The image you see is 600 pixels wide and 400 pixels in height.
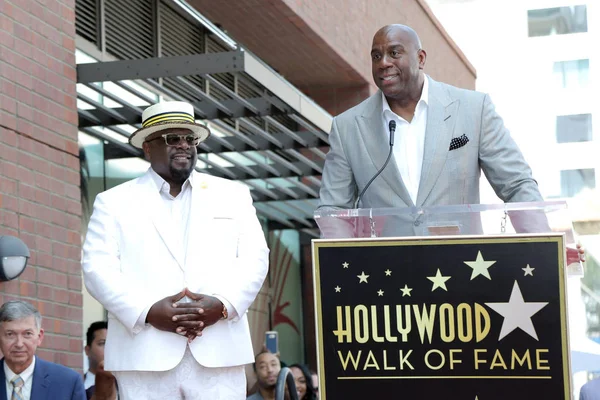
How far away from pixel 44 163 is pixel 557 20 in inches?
2237

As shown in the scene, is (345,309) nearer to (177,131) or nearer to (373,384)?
(373,384)

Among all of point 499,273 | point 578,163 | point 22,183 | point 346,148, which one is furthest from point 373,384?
point 578,163

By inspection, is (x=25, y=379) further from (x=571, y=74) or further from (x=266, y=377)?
(x=571, y=74)

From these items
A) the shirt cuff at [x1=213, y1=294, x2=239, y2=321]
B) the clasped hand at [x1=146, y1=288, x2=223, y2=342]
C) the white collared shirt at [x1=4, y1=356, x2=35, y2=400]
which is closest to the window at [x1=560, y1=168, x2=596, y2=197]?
the white collared shirt at [x1=4, y1=356, x2=35, y2=400]

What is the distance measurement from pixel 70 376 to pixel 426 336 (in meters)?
2.96

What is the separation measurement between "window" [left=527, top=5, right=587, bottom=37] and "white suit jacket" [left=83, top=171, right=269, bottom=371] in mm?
57603

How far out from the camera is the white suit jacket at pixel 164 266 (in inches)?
205

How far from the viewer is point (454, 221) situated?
13.5 ft

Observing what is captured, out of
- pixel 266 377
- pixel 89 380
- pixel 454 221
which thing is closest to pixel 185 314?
pixel 454 221

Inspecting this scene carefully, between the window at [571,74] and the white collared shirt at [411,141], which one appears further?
the window at [571,74]

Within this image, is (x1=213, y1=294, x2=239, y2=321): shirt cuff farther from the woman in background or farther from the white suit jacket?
the woman in background

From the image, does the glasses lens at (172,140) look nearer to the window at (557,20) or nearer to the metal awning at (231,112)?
the metal awning at (231,112)

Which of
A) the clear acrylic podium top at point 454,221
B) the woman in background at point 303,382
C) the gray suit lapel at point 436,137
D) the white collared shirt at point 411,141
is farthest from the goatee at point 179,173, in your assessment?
the woman in background at point 303,382

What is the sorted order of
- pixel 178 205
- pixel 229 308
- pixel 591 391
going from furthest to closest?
pixel 591 391 < pixel 178 205 < pixel 229 308
